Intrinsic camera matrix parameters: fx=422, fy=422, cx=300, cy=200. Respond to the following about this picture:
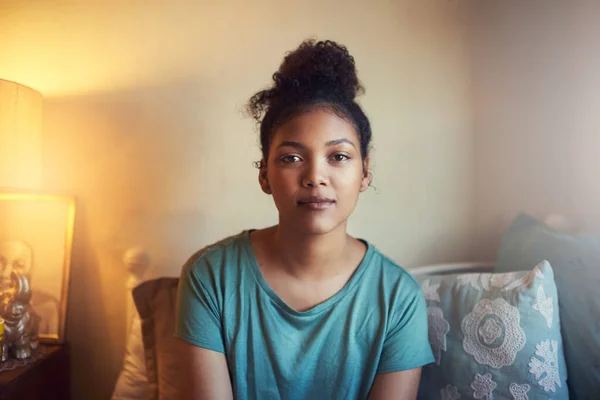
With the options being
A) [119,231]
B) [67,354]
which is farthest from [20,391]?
[119,231]

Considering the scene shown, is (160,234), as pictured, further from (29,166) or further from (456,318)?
(456,318)

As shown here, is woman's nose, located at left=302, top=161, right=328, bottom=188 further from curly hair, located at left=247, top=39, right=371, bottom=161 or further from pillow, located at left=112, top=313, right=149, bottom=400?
pillow, located at left=112, top=313, right=149, bottom=400

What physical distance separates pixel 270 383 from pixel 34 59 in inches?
47.8

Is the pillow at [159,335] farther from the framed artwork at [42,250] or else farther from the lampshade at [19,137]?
the lampshade at [19,137]

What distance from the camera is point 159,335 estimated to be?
1.07m

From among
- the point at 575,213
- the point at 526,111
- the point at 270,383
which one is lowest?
the point at 270,383

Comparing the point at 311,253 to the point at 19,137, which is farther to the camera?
the point at 19,137

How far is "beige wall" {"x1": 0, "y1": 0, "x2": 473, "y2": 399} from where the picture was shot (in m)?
1.29

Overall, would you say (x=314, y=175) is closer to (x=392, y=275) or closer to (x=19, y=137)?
(x=392, y=275)

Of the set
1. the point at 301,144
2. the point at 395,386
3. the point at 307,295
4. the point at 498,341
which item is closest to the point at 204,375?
the point at 307,295

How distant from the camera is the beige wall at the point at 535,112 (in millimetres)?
1020

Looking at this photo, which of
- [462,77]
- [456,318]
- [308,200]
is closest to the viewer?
[308,200]

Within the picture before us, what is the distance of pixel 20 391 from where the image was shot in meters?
1.07

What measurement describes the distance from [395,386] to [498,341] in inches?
9.3
